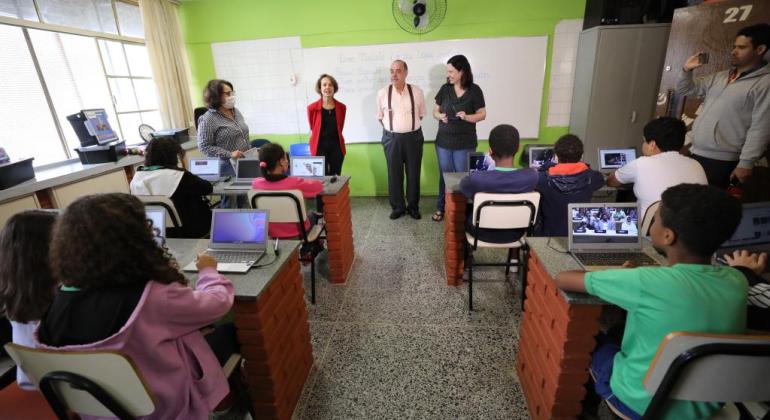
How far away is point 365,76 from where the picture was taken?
4.20 meters

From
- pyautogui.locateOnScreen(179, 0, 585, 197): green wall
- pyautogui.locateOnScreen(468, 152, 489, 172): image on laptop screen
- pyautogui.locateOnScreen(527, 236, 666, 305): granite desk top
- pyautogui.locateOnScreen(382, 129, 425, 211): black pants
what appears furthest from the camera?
pyautogui.locateOnScreen(179, 0, 585, 197): green wall

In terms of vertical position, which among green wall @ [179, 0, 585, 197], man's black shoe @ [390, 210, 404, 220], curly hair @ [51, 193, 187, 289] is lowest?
man's black shoe @ [390, 210, 404, 220]

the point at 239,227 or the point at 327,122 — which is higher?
the point at 327,122

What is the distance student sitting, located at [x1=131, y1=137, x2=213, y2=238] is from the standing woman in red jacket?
1.56 meters

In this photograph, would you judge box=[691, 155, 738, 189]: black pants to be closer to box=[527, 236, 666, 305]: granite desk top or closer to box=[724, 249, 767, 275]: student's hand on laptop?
box=[527, 236, 666, 305]: granite desk top

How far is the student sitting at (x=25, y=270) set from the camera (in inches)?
39.7

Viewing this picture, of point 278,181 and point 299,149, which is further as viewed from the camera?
point 299,149

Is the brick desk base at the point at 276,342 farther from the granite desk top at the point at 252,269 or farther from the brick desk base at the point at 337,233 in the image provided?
the brick desk base at the point at 337,233

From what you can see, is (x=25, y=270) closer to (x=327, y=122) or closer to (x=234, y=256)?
(x=234, y=256)

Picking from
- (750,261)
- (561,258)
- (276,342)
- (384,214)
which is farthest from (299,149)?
(750,261)

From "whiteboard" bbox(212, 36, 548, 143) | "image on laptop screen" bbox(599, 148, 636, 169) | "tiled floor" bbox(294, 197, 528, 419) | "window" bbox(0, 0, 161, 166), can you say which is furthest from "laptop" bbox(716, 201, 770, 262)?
"window" bbox(0, 0, 161, 166)

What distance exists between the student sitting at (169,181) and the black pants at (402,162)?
1940 millimetres

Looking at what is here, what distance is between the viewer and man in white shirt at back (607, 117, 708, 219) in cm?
176

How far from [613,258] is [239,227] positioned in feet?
5.29
